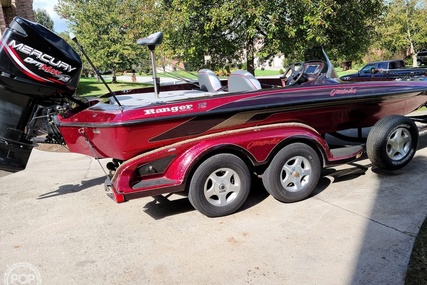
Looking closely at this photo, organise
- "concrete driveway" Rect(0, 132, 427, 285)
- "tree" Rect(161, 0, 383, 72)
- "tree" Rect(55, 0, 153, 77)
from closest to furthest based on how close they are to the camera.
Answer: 1. "concrete driveway" Rect(0, 132, 427, 285)
2. "tree" Rect(161, 0, 383, 72)
3. "tree" Rect(55, 0, 153, 77)

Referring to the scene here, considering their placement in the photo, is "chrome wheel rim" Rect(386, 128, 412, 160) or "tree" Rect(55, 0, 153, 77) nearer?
"chrome wheel rim" Rect(386, 128, 412, 160)

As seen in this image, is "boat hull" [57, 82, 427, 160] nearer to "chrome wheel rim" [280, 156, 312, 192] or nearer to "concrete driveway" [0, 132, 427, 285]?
"chrome wheel rim" [280, 156, 312, 192]

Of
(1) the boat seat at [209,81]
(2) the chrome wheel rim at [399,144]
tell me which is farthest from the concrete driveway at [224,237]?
(1) the boat seat at [209,81]

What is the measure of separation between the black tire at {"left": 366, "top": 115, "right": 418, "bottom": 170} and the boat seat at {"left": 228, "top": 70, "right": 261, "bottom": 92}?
5.62ft

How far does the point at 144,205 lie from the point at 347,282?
2649 millimetres

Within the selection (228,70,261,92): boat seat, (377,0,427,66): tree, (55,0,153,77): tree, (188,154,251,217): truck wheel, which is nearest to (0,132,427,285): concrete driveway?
(188,154,251,217): truck wheel

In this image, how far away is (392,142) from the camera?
4996 mm

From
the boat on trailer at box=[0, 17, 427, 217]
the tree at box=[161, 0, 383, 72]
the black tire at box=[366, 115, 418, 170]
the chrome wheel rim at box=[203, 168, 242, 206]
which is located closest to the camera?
the boat on trailer at box=[0, 17, 427, 217]

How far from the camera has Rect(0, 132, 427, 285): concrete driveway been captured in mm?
3063

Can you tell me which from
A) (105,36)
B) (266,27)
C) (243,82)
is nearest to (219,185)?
(243,82)

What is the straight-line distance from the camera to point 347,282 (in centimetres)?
284

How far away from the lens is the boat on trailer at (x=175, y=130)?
3.76 m

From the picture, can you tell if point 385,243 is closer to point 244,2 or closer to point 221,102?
point 221,102

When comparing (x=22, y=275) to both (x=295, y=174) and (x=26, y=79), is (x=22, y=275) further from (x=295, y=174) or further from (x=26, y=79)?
(x=295, y=174)
